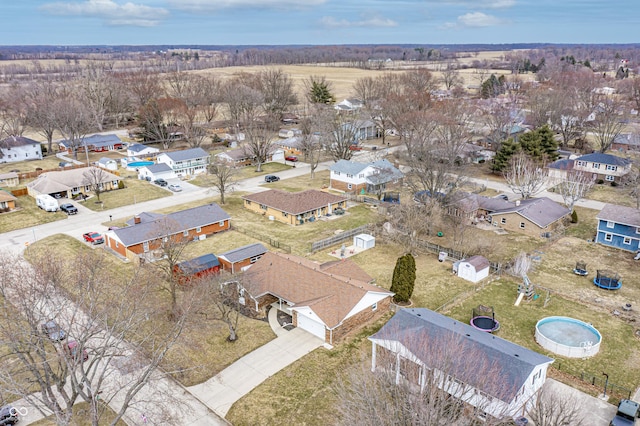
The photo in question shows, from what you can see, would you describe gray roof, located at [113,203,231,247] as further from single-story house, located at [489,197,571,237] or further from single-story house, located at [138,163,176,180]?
single-story house, located at [489,197,571,237]

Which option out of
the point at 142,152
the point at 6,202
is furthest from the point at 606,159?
the point at 6,202

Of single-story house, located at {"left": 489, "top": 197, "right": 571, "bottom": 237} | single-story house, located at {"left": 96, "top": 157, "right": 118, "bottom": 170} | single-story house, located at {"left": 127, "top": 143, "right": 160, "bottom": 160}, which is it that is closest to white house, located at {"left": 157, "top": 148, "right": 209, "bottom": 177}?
single-story house, located at {"left": 96, "top": 157, "right": 118, "bottom": 170}

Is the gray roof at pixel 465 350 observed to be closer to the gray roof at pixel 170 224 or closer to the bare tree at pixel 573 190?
the gray roof at pixel 170 224

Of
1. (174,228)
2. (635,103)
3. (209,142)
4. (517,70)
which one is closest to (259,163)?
(209,142)

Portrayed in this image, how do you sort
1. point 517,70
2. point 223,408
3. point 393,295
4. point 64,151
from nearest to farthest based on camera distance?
point 223,408 < point 393,295 < point 64,151 < point 517,70

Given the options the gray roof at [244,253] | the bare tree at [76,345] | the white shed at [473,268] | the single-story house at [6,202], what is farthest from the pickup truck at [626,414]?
the single-story house at [6,202]

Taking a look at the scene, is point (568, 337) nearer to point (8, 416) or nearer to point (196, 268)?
point (196, 268)

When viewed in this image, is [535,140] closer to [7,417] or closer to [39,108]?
[7,417]
